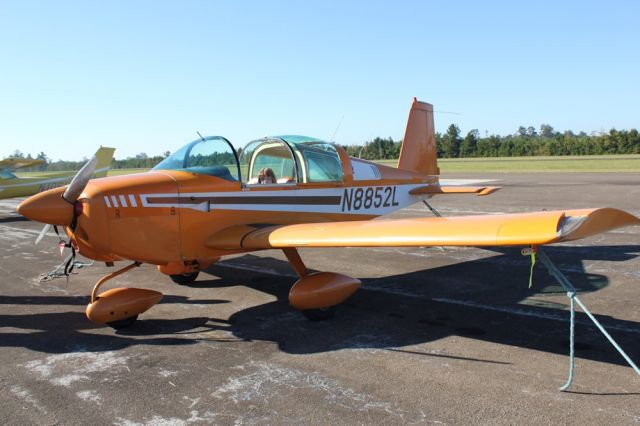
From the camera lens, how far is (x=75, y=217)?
5004mm

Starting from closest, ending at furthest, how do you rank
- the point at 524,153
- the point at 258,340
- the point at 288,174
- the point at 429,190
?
the point at 258,340
the point at 288,174
the point at 429,190
the point at 524,153

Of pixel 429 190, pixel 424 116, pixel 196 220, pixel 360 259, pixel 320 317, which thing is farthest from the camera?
pixel 424 116

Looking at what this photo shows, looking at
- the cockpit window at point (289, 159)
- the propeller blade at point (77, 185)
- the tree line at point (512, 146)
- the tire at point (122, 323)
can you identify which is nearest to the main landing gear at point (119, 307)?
the tire at point (122, 323)

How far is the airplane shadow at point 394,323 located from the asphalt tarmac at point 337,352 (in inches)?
0.9

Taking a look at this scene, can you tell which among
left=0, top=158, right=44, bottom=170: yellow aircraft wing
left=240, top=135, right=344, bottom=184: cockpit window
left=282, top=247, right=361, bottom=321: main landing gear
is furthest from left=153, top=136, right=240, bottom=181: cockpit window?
left=0, top=158, right=44, bottom=170: yellow aircraft wing

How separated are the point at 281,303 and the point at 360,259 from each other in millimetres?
2909

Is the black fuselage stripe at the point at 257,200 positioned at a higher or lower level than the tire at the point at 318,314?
higher

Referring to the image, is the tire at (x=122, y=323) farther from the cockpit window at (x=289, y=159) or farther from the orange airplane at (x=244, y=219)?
the cockpit window at (x=289, y=159)

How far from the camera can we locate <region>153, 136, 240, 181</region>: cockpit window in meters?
6.12

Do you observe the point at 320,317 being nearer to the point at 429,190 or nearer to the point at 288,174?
the point at 288,174

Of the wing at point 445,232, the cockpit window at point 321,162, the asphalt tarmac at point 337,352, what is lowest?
the asphalt tarmac at point 337,352

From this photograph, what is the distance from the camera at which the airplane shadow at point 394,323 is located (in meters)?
4.71

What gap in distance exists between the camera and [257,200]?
6461 millimetres

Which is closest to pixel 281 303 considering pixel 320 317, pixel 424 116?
pixel 320 317
